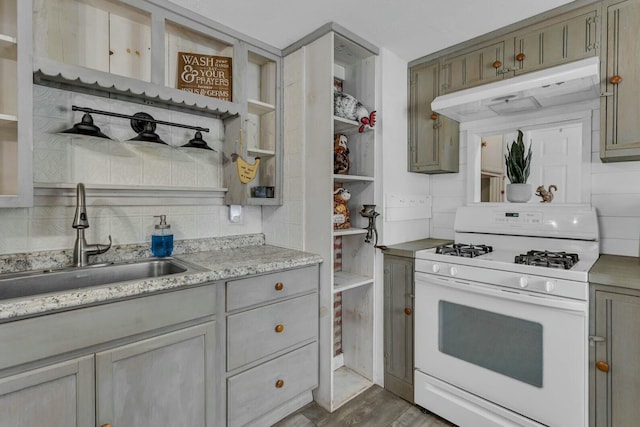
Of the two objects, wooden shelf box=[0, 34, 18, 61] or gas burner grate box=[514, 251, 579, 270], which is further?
gas burner grate box=[514, 251, 579, 270]

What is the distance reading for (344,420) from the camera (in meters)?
1.90

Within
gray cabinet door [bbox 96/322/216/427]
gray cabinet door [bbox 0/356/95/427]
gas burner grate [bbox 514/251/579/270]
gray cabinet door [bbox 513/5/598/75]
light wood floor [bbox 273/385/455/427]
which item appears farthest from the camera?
light wood floor [bbox 273/385/455/427]

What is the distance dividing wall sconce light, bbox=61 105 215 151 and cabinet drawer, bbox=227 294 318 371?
102 cm

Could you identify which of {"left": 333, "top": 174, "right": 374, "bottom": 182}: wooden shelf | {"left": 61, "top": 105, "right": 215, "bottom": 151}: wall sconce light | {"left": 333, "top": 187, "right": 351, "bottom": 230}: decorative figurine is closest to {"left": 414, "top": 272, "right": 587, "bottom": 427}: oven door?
{"left": 333, "top": 187, "right": 351, "bottom": 230}: decorative figurine

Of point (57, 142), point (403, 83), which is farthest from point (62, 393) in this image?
point (403, 83)

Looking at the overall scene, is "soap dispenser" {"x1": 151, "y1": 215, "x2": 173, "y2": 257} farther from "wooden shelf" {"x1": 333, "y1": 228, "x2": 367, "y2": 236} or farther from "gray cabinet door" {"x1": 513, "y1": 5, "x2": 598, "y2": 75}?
"gray cabinet door" {"x1": 513, "y1": 5, "x2": 598, "y2": 75}

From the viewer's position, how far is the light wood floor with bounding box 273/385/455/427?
73.6 inches

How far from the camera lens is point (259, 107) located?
2174 millimetres

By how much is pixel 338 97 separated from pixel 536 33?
3.94 ft

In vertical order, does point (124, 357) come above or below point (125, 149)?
below

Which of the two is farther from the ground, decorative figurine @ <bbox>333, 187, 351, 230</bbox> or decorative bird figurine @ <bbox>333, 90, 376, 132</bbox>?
decorative bird figurine @ <bbox>333, 90, 376, 132</bbox>

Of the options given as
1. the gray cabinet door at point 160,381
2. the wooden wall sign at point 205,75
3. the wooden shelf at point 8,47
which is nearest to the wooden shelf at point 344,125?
the wooden wall sign at point 205,75

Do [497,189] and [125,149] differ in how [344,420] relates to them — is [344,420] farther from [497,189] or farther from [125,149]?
[125,149]

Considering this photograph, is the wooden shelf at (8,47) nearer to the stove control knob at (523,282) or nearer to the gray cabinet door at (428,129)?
the gray cabinet door at (428,129)
